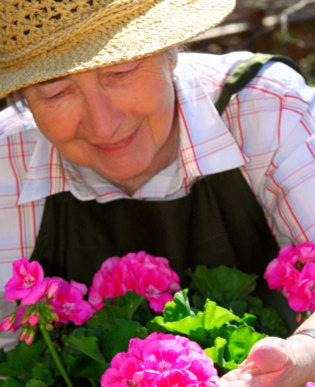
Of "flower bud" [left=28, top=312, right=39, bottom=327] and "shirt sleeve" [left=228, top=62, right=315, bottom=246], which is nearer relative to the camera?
"flower bud" [left=28, top=312, right=39, bottom=327]

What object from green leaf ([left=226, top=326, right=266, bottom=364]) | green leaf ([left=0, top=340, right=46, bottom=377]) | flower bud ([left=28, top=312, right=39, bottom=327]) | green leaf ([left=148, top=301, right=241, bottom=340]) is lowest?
green leaf ([left=0, top=340, right=46, bottom=377])

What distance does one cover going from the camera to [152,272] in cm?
159

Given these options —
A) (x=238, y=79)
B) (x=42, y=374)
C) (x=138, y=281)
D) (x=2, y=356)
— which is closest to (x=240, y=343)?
(x=138, y=281)

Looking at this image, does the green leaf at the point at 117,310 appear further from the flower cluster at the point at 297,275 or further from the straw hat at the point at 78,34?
the straw hat at the point at 78,34

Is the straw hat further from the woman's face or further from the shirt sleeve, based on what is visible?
the shirt sleeve

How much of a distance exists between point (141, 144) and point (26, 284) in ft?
2.02

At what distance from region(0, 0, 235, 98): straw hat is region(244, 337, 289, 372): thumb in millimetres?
716

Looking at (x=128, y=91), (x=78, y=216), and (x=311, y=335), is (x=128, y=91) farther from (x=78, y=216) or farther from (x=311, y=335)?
(x=311, y=335)

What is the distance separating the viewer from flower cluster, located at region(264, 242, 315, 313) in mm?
1479

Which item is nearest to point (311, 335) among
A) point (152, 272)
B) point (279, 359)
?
point (279, 359)

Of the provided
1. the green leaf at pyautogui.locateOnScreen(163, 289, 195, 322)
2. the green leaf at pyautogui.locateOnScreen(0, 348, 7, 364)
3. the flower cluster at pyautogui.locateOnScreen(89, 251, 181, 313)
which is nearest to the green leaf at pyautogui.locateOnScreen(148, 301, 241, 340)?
the green leaf at pyautogui.locateOnScreen(163, 289, 195, 322)

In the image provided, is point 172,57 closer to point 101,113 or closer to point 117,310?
point 101,113

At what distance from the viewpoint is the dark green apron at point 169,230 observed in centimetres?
191

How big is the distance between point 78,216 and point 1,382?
2.17ft
